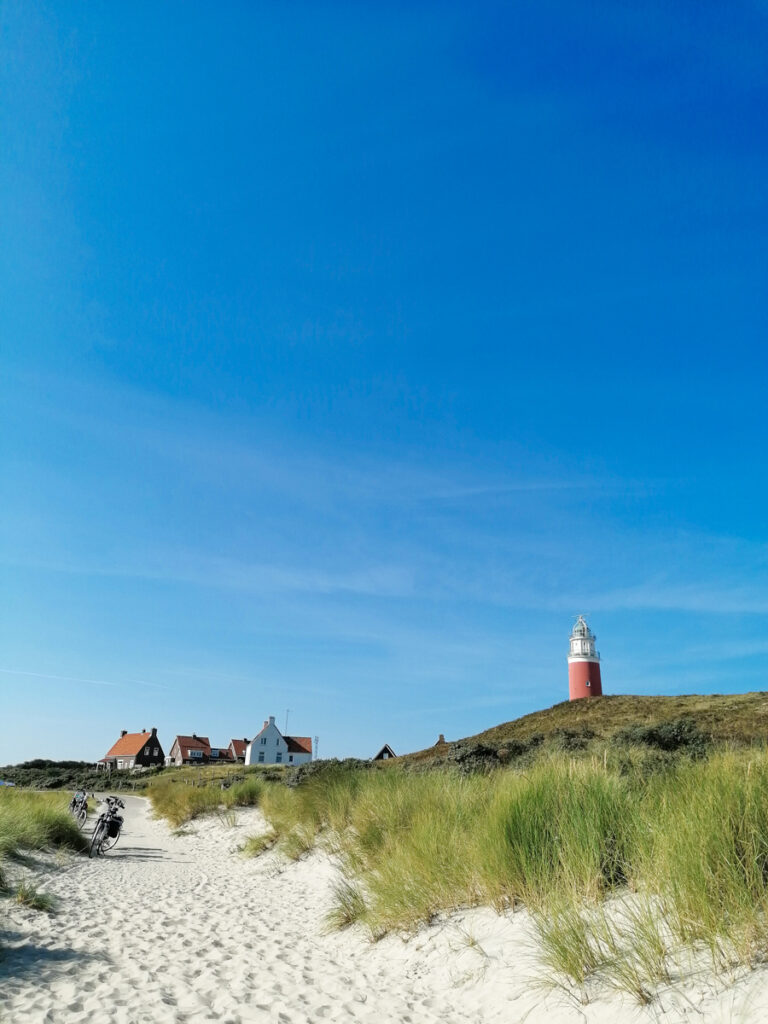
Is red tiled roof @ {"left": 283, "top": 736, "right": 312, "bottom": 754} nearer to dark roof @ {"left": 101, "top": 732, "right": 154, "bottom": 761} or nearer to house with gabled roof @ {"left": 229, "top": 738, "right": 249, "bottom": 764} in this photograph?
house with gabled roof @ {"left": 229, "top": 738, "right": 249, "bottom": 764}

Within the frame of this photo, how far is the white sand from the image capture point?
4.45m

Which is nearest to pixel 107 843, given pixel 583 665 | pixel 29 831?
pixel 29 831

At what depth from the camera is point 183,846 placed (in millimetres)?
18766

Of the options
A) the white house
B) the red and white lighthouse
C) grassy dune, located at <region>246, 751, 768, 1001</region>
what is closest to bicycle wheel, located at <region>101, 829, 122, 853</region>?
grassy dune, located at <region>246, 751, 768, 1001</region>

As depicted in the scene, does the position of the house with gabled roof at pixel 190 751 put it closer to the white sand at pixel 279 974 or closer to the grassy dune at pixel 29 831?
the grassy dune at pixel 29 831

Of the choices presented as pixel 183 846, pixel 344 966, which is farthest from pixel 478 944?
pixel 183 846

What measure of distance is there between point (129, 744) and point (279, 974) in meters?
99.1

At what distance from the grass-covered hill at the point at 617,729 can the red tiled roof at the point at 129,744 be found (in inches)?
2722

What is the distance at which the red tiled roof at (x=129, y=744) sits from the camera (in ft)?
303

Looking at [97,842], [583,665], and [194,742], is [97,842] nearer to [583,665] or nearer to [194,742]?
[583,665]

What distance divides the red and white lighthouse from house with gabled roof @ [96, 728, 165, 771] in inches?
2551

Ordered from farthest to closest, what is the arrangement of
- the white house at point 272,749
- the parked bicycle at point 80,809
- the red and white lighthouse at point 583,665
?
the white house at point 272,749
the red and white lighthouse at point 583,665
the parked bicycle at point 80,809

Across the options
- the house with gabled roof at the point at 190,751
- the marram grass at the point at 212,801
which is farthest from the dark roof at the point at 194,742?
the marram grass at the point at 212,801

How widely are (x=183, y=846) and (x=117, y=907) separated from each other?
1042cm
